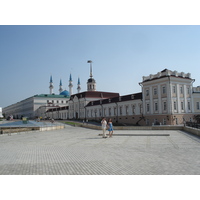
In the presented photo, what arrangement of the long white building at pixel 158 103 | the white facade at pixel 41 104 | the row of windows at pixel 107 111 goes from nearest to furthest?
the long white building at pixel 158 103 < the row of windows at pixel 107 111 < the white facade at pixel 41 104

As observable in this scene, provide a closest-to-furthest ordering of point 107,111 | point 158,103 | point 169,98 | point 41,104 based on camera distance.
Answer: point 169,98, point 158,103, point 107,111, point 41,104

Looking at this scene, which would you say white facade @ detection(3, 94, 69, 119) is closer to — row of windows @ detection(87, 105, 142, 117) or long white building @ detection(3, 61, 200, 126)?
row of windows @ detection(87, 105, 142, 117)

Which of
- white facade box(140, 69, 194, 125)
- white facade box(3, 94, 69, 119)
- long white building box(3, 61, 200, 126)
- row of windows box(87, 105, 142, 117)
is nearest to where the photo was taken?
white facade box(140, 69, 194, 125)

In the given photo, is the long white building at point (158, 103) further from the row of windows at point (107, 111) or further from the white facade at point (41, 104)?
the white facade at point (41, 104)

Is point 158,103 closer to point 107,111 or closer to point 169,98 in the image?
point 169,98

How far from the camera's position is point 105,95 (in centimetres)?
7906

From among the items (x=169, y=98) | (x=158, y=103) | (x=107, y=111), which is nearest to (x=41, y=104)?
(x=107, y=111)

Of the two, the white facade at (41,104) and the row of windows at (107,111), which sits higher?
the white facade at (41,104)

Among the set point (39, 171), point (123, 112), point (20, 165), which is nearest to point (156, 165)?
point (39, 171)

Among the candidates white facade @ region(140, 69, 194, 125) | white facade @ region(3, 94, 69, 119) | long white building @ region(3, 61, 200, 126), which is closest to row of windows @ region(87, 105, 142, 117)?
long white building @ region(3, 61, 200, 126)

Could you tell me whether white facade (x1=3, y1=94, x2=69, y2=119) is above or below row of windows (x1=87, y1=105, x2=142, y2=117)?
above

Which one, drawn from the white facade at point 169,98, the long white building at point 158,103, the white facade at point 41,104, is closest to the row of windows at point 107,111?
the long white building at point 158,103

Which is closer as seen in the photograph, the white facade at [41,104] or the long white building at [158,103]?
the long white building at [158,103]

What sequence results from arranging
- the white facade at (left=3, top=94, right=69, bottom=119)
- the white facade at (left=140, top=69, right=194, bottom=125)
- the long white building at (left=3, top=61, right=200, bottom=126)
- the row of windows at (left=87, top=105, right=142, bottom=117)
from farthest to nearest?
1. the white facade at (left=3, top=94, right=69, bottom=119)
2. the row of windows at (left=87, top=105, right=142, bottom=117)
3. the long white building at (left=3, top=61, right=200, bottom=126)
4. the white facade at (left=140, top=69, right=194, bottom=125)
